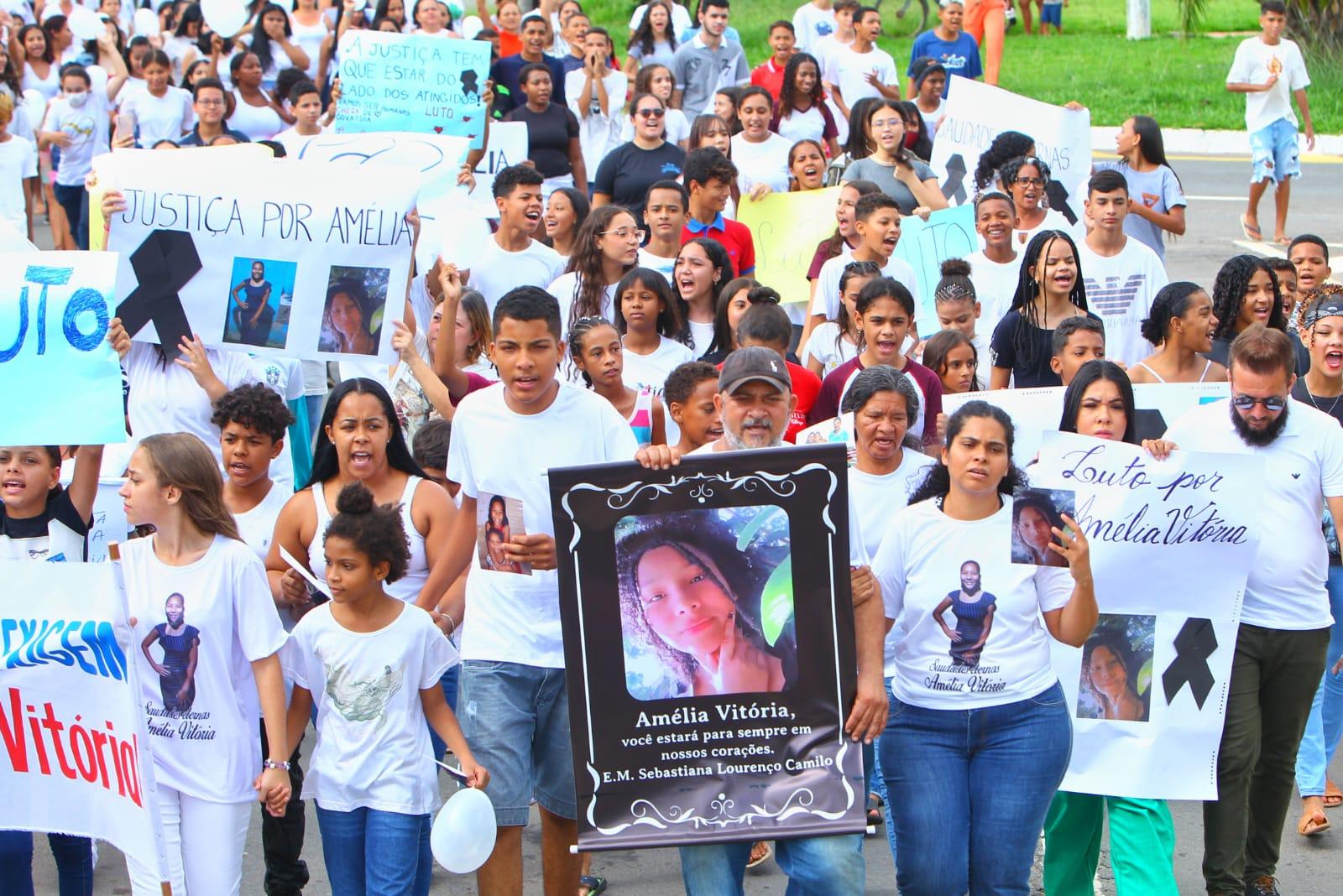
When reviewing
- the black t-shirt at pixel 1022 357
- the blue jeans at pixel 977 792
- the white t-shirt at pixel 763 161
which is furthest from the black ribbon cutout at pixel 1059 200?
the blue jeans at pixel 977 792

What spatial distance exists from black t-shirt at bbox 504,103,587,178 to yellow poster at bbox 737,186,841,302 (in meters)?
2.00

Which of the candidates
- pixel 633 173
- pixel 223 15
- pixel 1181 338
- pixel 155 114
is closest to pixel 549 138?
pixel 633 173

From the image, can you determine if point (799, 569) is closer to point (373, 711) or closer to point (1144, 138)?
point (373, 711)

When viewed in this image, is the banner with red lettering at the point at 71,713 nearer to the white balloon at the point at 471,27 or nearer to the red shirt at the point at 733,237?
the red shirt at the point at 733,237

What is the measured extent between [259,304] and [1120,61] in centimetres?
2300

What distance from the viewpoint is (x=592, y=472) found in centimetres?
432

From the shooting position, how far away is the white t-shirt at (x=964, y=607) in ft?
15.1

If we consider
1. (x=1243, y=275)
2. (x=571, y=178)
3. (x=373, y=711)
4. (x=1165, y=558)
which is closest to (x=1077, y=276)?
(x=1243, y=275)

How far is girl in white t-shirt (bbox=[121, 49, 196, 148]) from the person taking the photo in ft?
47.1

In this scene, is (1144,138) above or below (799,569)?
above

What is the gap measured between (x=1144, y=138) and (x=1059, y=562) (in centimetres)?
579

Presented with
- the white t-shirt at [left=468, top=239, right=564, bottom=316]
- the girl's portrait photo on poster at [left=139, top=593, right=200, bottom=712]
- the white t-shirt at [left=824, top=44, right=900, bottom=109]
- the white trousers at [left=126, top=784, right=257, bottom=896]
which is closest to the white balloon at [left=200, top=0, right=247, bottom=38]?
the white t-shirt at [left=824, top=44, right=900, bottom=109]

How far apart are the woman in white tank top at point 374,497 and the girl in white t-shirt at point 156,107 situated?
31.8ft

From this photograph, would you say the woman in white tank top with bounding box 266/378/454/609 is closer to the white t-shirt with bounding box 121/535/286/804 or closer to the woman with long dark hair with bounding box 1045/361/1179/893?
the white t-shirt with bounding box 121/535/286/804
